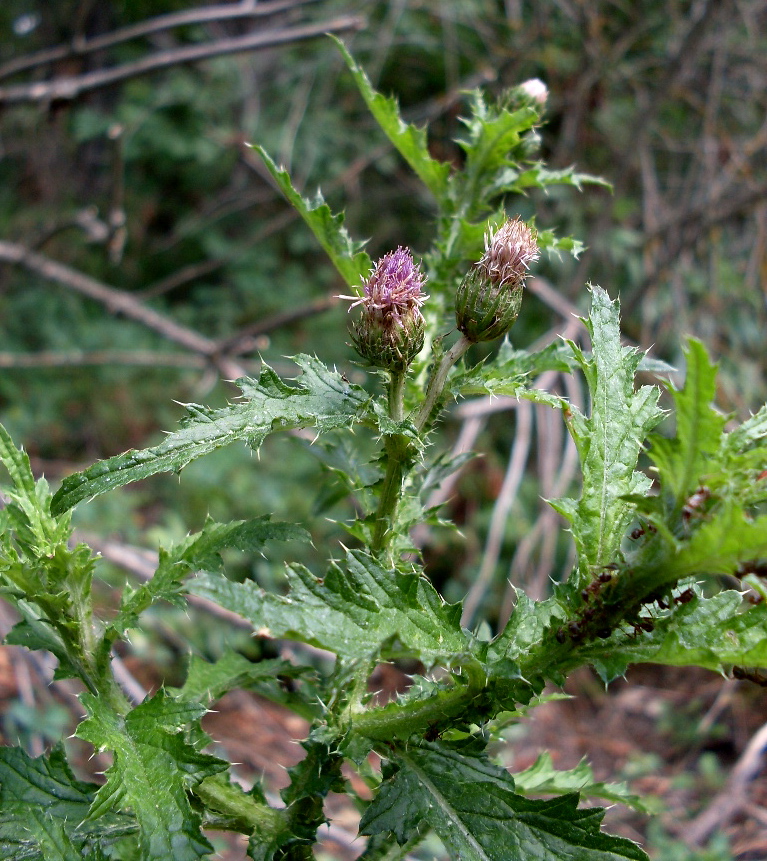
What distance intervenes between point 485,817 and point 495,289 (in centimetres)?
85

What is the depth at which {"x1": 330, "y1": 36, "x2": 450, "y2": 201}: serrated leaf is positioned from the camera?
1.68m

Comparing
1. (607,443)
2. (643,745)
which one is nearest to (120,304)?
(607,443)

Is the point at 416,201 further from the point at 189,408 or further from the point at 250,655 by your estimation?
the point at 189,408

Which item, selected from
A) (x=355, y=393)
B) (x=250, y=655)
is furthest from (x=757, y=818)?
(x=355, y=393)

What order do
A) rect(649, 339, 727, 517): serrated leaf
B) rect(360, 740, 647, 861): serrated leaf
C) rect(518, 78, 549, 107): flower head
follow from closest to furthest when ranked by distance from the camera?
1. rect(649, 339, 727, 517): serrated leaf
2. rect(360, 740, 647, 861): serrated leaf
3. rect(518, 78, 549, 107): flower head

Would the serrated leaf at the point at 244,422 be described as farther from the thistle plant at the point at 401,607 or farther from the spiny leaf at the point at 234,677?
the spiny leaf at the point at 234,677

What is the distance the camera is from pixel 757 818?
380 centimetres

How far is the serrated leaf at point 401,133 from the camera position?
1.68 m

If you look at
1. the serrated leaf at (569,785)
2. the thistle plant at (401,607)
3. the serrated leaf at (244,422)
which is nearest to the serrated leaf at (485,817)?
the thistle plant at (401,607)

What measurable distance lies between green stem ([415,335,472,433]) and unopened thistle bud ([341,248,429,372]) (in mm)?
53

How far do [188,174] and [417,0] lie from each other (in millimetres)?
3168

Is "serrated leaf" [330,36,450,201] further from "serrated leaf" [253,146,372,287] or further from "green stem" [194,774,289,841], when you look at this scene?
"green stem" [194,774,289,841]

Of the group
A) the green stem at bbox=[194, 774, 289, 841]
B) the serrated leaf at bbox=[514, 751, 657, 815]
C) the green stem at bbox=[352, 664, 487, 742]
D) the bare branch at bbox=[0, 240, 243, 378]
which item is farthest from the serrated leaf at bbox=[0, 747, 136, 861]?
the bare branch at bbox=[0, 240, 243, 378]

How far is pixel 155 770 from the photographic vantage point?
3.81 ft
